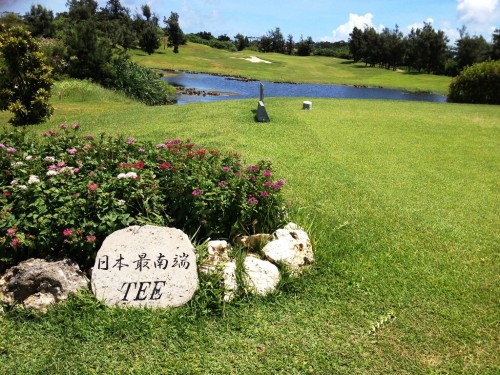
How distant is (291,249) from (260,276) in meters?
0.47

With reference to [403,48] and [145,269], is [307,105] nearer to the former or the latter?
[145,269]

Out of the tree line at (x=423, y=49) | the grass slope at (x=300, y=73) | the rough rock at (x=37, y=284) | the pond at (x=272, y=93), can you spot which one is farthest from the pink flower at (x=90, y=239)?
the tree line at (x=423, y=49)

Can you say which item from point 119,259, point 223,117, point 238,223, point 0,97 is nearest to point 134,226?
point 119,259

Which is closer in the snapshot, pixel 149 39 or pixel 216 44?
pixel 149 39

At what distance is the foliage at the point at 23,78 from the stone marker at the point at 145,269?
1045 centimetres

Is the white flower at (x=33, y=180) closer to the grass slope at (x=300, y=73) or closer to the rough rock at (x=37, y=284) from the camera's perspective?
the rough rock at (x=37, y=284)

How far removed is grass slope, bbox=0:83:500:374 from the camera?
306cm

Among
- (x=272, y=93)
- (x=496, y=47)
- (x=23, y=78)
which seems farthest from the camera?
(x=496, y=47)

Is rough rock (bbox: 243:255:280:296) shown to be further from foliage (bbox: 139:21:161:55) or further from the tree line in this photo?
foliage (bbox: 139:21:161:55)

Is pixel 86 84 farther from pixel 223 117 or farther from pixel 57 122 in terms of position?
pixel 223 117

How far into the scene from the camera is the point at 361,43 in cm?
6919

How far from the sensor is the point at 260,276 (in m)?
3.85

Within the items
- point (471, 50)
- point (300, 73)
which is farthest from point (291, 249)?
point (471, 50)

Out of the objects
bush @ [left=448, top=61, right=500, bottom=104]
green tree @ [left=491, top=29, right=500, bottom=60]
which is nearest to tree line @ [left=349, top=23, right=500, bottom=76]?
green tree @ [left=491, top=29, right=500, bottom=60]
